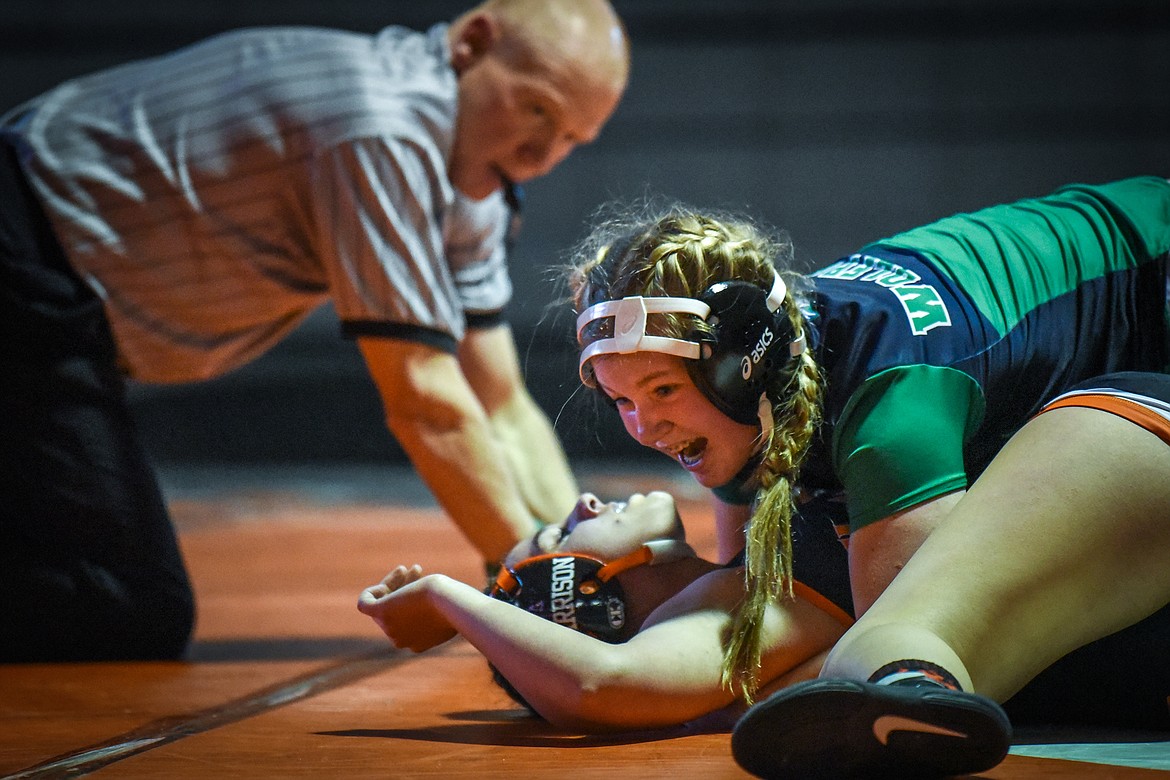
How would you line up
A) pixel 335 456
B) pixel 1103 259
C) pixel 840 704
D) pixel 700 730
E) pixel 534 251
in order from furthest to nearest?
1. pixel 534 251
2. pixel 335 456
3. pixel 1103 259
4. pixel 700 730
5. pixel 840 704

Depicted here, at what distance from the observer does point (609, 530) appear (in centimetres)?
208

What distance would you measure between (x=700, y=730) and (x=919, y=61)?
21.8ft

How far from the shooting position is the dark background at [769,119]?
753 cm

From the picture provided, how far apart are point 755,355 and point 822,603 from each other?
0.38 m

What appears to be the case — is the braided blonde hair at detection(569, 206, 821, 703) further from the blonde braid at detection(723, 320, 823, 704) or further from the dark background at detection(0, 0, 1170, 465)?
the dark background at detection(0, 0, 1170, 465)

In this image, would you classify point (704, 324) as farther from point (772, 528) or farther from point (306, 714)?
point (306, 714)

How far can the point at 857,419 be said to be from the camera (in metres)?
1.70

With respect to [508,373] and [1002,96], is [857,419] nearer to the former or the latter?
[508,373]

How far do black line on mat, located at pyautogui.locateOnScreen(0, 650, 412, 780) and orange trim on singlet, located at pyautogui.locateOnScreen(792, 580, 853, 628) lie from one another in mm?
884

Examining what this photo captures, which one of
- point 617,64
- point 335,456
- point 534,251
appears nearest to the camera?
point 617,64

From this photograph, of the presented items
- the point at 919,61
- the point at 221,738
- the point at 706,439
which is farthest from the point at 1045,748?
the point at 919,61

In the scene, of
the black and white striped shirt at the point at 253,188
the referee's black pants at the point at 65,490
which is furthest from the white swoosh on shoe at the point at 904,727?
the referee's black pants at the point at 65,490

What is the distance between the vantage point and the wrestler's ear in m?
3.19

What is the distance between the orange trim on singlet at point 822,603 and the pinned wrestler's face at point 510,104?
62.9 inches
